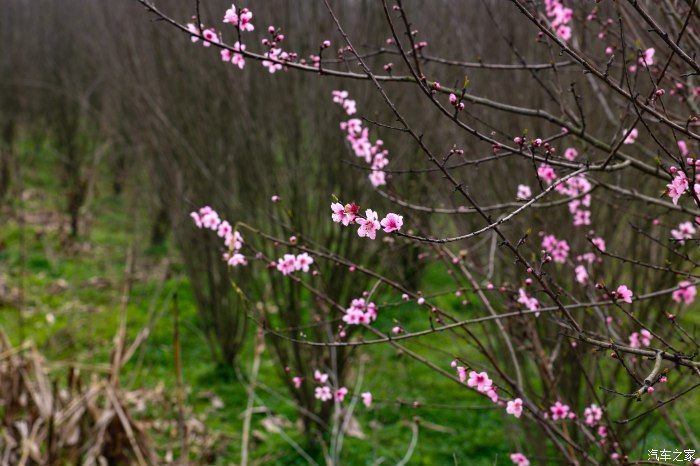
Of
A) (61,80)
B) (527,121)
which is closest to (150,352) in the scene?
(527,121)

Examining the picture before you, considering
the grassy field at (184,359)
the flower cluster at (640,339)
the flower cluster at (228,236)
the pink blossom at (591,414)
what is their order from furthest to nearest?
1. the grassy field at (184,359)
2. the flower cluster at (640,339)
3. the pink blossom at (591,414)
4. the flower cluster at (228,236)

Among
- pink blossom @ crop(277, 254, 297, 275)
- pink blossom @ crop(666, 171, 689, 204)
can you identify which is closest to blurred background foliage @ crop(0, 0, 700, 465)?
pink blossom @ crop(277, 254, 297, 275)

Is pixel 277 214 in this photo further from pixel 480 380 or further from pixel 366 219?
pixel 366 219

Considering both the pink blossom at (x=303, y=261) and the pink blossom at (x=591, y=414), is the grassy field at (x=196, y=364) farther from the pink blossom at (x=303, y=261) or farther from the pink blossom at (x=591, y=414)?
the pink blossom at (x=303, y=261)

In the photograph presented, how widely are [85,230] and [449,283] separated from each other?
15.7 ft

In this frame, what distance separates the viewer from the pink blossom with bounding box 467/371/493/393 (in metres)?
1.99

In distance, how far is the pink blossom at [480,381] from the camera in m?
1.99

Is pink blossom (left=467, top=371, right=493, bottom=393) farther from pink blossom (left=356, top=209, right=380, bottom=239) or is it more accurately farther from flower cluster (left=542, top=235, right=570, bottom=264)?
flower cluster (left=542, top=235, right=570, bottom=264)

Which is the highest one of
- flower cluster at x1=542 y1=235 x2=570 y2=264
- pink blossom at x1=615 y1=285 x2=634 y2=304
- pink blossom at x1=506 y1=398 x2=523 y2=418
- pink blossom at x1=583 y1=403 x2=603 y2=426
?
flower cluster at x1=542 y1=235 x2=570 y2=264

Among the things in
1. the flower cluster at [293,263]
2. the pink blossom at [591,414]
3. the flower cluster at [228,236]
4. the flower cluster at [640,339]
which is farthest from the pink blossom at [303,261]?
the flower cluster at [640,339]

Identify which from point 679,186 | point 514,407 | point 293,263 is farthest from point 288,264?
point 679,186

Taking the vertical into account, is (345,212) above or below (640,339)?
below

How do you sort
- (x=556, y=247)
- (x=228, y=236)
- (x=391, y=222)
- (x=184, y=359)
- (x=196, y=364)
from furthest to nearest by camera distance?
(x=184, y=359) → (x=196, y=364) → (x=556, y=247) → (x=228, y=236) → (x=391, y=222)

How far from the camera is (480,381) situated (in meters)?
2.04
